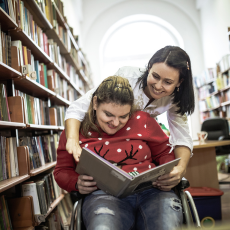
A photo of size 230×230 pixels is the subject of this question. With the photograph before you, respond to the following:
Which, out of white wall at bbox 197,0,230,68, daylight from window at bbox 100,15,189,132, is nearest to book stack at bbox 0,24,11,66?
white wall at bbox 197,0,230,68

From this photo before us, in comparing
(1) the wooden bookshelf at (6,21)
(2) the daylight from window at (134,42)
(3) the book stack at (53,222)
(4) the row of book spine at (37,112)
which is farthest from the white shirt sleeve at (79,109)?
(2) the daylight from window at (134,42)

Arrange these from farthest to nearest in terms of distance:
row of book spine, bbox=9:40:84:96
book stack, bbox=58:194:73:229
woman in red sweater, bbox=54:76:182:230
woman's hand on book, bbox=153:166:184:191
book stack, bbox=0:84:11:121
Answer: book stack, bbox=58:194:73:229
row of book spine, bbox=9:40:84:96
book stack, bbox=0:84:11:121
woman's hand on book, bbox=153:166:184:191
woman in red sweater, bbox=54:76:182:230

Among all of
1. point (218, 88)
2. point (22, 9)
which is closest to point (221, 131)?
point (218, 88)

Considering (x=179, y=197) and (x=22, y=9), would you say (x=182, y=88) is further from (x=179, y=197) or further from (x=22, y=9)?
(x=22, y=9)

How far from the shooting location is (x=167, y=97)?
1.46m

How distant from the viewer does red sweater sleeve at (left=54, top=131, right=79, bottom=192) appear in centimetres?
115

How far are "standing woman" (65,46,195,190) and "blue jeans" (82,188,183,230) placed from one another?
0.09 m

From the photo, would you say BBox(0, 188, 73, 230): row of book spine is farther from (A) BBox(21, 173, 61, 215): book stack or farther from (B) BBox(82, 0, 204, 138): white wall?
(B) BBox(82, 0, 204, 138): white wall

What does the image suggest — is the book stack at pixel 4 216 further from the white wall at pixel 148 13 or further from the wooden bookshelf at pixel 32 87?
the white wall at pixel 148 13

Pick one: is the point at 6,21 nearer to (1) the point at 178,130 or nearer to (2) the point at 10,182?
(2) the point at 10,182

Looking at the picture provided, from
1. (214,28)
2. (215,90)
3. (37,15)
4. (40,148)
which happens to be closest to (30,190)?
(40,148)

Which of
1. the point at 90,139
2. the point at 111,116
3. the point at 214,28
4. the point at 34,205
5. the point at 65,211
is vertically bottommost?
the point at 65,211

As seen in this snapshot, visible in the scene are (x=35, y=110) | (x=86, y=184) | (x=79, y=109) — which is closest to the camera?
(x=86, y=184)

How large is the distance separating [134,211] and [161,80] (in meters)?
0.68
